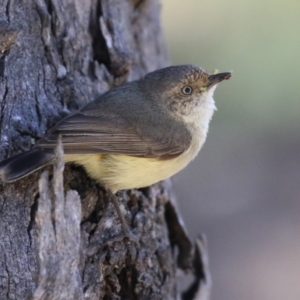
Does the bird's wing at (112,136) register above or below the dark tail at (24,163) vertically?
above

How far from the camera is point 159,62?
21.4 ft

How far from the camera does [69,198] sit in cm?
334

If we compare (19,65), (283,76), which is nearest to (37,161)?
(19,65)

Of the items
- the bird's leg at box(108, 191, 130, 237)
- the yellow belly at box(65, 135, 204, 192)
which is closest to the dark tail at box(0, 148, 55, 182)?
the yellow belly at box(65, 135, 204, 192)

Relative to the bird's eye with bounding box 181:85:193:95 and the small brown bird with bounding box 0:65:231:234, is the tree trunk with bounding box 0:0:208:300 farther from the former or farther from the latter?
the bird's eye with bounding box 181:85:193:95

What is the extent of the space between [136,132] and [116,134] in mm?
170

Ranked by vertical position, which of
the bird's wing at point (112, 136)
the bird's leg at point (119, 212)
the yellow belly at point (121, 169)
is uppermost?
the bird's wing at point (112, 136)

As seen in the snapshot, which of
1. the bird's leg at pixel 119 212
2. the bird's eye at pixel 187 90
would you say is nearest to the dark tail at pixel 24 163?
the bird's leg at pixel 119 212

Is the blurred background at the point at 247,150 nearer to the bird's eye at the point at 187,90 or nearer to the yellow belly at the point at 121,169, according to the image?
the bird's eye at the point at 187,90

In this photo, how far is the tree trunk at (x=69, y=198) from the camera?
326cm

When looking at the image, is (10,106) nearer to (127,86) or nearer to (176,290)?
(127,86)

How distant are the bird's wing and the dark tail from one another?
9 centimetres

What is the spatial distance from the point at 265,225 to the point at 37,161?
446 centimetres

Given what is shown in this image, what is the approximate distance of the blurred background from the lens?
23.7 ft
